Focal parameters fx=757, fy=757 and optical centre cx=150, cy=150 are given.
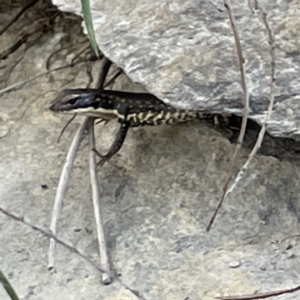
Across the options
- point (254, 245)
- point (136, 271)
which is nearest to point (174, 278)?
point (136, 271)

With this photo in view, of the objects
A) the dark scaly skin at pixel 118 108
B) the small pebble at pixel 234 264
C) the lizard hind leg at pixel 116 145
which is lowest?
the small pebble at pixel 234 264

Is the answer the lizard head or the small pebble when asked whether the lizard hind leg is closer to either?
the lizard head

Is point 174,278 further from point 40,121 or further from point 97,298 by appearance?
point 40,121

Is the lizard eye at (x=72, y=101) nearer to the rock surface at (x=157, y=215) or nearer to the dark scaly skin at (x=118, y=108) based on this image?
the dark scaly skin at (x=118, y=108)

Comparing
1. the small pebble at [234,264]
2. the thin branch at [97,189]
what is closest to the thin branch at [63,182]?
the thin branch at [97,189]

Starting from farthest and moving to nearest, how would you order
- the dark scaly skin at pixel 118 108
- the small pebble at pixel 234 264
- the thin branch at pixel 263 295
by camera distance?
the dark scaly skin at pixel 118 108 < the small pebble at pixel 234 264 < the thin branch at pixel 263 295

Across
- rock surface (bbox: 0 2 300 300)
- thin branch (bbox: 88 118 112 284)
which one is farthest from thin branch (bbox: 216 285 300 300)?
thin branch (bbox: 88 118 112 284)

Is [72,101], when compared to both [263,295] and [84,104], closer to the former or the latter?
[84,104]
